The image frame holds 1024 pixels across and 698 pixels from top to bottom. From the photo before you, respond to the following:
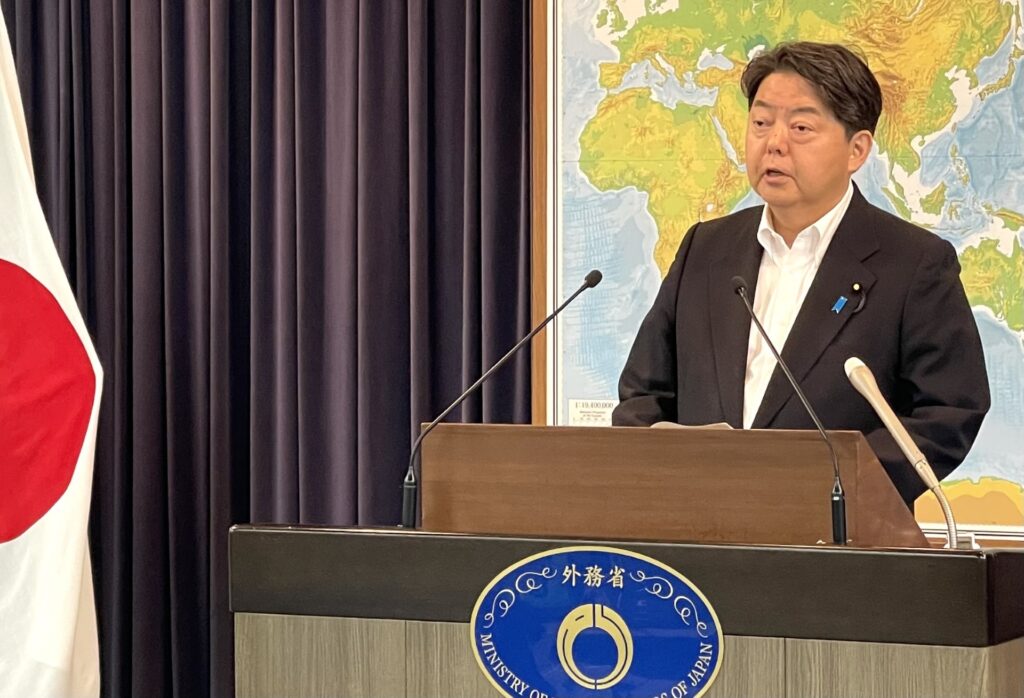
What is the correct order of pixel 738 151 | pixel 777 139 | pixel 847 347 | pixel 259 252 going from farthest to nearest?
pixel 259 252 → pixel 738 151 → pixel 777 139 → pixel 847 347

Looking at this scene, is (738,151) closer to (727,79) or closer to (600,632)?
(727,79)

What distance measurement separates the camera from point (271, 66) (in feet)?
12.3

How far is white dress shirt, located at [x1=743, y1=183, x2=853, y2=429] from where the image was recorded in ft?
9.20

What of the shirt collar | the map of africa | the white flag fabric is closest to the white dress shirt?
the shirt collar

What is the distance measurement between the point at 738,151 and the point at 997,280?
0.70 metres

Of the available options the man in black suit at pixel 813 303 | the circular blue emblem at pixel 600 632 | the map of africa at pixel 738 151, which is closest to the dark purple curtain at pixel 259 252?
the map of africa at pixel 738 151

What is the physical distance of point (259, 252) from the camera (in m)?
3.73

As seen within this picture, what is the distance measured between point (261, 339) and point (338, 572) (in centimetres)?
212

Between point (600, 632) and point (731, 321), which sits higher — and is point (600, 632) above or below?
below

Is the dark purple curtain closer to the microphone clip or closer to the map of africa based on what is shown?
the map of africa

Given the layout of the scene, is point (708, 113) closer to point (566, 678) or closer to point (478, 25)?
point (478, 25)

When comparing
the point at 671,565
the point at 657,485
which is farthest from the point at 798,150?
the point at 671,565

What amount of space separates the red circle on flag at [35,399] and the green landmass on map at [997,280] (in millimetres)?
2098

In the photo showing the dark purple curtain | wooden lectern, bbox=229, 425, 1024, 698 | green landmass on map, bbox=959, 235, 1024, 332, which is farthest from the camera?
the dark purple curtain
